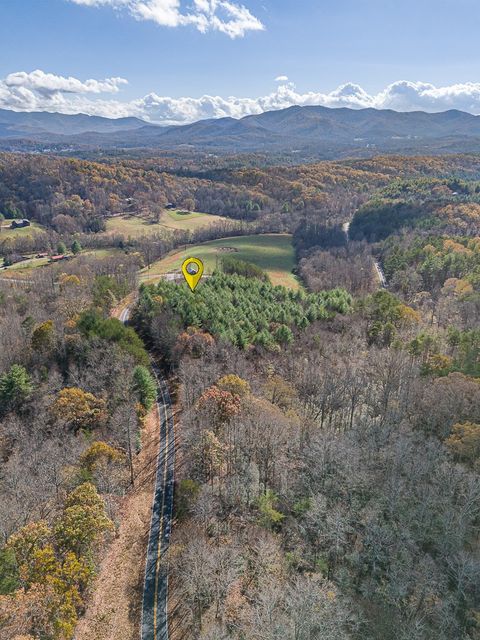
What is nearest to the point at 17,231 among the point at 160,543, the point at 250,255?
the point at 250,255

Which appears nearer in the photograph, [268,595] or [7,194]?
[268,595]

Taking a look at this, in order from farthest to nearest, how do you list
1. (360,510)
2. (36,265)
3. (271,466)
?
(36,265) → (271,466) → (360,510)

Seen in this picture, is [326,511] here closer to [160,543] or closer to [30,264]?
[160,543]

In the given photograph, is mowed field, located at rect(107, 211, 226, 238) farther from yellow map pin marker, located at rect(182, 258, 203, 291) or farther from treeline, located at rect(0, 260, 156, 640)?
treeline, located at rect(0, 260, 156, 640)

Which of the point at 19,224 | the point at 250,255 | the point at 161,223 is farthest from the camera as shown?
the point at 161,223

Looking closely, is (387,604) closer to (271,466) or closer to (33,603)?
(271,466)

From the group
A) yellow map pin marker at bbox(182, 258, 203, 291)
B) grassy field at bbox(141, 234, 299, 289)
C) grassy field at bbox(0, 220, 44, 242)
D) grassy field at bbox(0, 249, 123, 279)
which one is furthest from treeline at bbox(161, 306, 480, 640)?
grassy field at bbox(0, 220, 44, 242)

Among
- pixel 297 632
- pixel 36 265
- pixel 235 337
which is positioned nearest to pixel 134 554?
pixel 297 632
